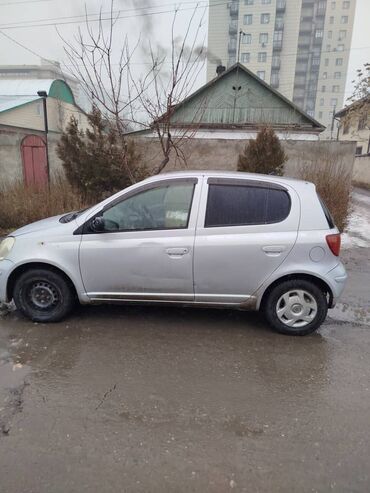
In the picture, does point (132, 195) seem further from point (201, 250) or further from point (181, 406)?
point (181, 406)

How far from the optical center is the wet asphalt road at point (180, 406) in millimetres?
2131

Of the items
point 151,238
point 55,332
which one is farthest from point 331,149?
point 55,332

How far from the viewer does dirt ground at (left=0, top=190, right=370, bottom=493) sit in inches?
84.0

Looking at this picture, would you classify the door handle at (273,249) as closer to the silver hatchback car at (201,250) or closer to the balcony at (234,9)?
the silver hatchback car at (201,250)

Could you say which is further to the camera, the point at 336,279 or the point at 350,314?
the point at 350,314

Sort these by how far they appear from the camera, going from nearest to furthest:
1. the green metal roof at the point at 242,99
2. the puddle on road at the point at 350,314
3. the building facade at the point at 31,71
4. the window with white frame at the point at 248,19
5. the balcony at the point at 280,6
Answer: the puddle on road at the point at 350,314
the green metal roof at the point at 242,99
the building facade at the point at 31,71
the balcony at the point at 280,6
the window with white frame at the point at 248,19

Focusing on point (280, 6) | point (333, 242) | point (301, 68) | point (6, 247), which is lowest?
point (6, 247)

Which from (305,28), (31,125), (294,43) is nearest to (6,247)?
(31,125)

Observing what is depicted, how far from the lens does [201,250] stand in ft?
11.9

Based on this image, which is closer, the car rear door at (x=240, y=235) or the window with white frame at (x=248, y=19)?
the car rear door at (x=240, y=235)

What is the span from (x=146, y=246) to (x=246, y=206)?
115 cm

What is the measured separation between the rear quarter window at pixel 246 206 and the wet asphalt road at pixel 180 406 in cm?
126

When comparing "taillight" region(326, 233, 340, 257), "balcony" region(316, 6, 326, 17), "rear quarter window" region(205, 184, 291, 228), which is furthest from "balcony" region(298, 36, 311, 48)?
"taillight" region(326, 233, 340, 257)

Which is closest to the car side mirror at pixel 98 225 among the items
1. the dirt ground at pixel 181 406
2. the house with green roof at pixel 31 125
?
the dirt ground at pixel 181 406
